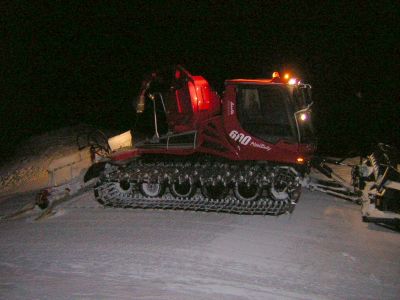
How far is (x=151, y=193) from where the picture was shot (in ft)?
29.3

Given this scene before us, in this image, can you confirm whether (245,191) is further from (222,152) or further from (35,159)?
(35,159)

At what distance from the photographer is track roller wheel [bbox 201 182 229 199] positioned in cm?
836

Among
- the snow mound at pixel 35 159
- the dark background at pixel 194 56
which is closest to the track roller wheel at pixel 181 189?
the snow mound at pixel 35 159

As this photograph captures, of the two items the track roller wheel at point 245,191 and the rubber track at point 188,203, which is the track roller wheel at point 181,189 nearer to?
the rubber track at point 188,203

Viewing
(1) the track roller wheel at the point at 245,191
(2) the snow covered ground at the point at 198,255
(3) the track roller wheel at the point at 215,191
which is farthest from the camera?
(3) the track roller wheel at the point at 215,191

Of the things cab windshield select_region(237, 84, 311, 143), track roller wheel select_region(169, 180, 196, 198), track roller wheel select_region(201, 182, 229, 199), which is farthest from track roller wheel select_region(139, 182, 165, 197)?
cab windshield select_region(237, 84, 311, 143)

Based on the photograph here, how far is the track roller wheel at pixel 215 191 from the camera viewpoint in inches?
329

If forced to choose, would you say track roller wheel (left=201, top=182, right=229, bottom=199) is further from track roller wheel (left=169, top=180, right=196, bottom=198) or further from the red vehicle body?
the red vehicle body

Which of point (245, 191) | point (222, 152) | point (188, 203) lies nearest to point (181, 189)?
point (188, 203)

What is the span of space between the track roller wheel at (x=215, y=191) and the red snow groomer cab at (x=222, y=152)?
0.02m

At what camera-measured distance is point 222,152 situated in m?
8.25

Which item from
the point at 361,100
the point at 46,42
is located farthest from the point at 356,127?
the point at 46,42

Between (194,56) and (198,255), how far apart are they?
27958 mm

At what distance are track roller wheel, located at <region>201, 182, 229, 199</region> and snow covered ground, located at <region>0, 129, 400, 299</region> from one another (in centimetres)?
42
